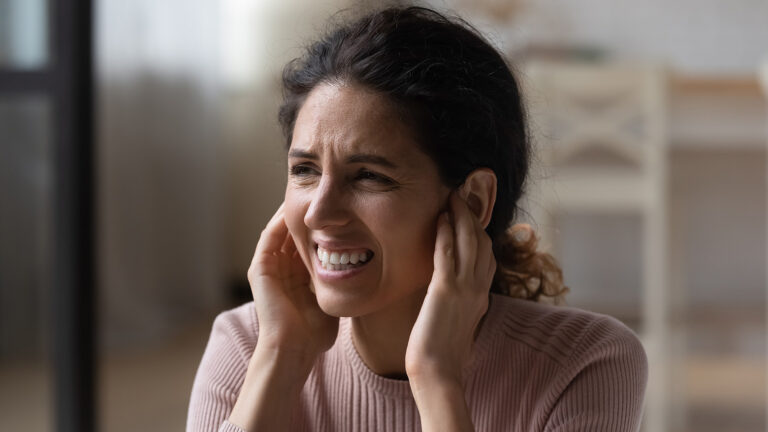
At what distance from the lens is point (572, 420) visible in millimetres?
1036

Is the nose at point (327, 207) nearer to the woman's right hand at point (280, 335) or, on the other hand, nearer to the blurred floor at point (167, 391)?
the woman's right hand at point (280, 335)

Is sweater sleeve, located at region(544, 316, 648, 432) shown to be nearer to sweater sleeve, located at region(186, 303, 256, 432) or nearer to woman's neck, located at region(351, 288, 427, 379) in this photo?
woman's neck, located at region(351, 288, 427, 379)

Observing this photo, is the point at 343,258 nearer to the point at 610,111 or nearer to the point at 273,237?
the point at 273,237

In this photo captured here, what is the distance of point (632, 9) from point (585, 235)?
3.37 ft

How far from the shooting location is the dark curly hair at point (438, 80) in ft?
3.38

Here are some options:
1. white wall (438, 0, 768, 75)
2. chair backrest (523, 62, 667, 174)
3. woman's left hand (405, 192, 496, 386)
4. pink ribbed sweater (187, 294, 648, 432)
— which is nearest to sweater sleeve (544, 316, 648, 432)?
pink ribbed sweater (187, 294, 648, 432)

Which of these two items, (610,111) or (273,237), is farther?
(610,111)

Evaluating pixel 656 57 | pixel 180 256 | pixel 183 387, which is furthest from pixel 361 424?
pixel 656 57

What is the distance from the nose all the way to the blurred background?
3.86ft

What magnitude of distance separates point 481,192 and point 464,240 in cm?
8

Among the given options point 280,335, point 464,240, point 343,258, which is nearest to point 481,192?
point 464,240

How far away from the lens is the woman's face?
1014 mm

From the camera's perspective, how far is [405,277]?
1.05 metres

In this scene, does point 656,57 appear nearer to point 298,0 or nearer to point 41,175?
point 298,0
